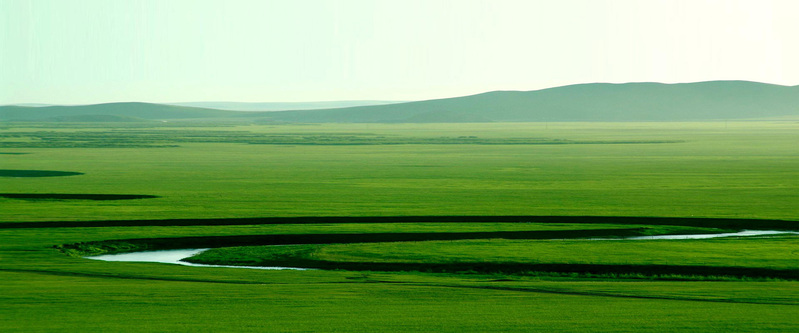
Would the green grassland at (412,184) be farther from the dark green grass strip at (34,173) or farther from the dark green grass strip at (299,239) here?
the dark green grass strip at (299,239)

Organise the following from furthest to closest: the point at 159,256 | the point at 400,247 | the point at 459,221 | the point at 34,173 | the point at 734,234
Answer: the point at 34,173 → the point at 459,221 → the point at 734,234 → the point at 400,247 → the point at 159,256

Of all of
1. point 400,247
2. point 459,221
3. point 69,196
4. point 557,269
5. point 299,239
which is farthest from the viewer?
point 69,196

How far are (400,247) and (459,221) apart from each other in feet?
25.1

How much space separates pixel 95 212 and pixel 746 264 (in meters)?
24.3

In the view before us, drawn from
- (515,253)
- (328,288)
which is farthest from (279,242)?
(328,288)

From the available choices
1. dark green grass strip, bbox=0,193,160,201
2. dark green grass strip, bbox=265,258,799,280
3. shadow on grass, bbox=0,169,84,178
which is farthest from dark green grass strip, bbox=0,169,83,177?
dark green grass strip, bbox=265,258,799,280

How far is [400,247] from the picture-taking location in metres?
29.7

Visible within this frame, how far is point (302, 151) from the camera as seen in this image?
98.7 meters

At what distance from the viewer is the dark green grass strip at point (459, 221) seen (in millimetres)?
35750

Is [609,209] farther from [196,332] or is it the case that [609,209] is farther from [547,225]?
[196,332]

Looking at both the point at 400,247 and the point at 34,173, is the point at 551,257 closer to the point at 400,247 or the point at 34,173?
the point at 400,247

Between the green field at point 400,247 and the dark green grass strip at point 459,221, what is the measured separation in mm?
128

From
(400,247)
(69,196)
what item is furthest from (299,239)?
(69,196)

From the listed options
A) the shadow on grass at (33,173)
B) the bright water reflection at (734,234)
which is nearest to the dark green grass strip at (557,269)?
the bright water reflection at (734,234)
